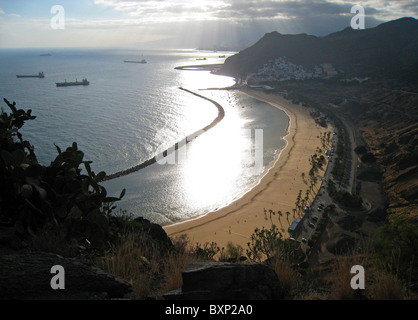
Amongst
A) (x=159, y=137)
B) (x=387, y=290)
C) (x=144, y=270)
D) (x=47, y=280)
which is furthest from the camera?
(x=159, y=137)

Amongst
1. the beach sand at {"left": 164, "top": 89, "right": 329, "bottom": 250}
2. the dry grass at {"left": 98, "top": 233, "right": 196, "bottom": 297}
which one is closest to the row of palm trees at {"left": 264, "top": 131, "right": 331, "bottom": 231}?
the beach sand at {"left": 164, "top": 89, "right": 329, "bottom": 250}

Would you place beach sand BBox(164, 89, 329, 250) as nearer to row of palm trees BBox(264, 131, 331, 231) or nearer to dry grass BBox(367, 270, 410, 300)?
row of palm trees BBox(264, 131, 331, 231)

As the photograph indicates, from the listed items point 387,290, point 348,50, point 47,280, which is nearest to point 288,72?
point 348,50

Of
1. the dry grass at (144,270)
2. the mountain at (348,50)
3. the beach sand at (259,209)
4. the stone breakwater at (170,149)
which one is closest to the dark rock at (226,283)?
the dry grass at (144,270)

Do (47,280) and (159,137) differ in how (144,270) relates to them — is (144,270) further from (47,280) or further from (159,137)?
(159,137)
